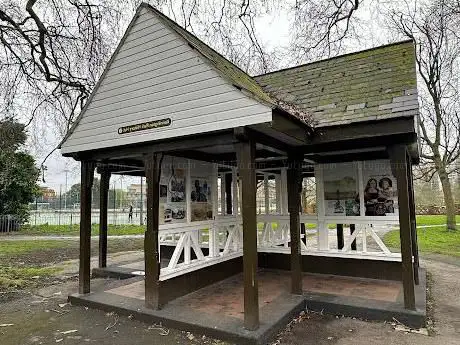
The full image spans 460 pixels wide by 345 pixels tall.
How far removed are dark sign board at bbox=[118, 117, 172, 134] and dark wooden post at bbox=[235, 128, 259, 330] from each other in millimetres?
1286

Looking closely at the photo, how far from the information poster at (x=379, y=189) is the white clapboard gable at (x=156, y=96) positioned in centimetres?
388

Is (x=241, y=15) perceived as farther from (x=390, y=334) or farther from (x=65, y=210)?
(x=65, y=210)

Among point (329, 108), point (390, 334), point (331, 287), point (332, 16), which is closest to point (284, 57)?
point (332, 16)

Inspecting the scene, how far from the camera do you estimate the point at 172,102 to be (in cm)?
500

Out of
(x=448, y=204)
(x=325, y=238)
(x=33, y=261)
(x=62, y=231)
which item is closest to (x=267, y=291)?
(x=325, y=238)

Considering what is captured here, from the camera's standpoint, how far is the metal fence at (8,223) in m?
19.8

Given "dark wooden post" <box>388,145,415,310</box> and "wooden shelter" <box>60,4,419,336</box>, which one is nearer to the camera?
"wooden shelter" <box>60,4,419,336</box>

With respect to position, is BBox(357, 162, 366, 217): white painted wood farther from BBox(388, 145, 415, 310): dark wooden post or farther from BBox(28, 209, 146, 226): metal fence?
BBox(28, 209, 146, 226): metal fence

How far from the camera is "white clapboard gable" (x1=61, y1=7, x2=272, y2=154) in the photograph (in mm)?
4480

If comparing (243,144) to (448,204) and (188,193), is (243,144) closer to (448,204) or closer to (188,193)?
(188,193)

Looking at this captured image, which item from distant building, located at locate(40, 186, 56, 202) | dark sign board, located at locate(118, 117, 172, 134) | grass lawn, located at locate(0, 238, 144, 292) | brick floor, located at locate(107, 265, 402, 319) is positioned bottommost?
grass lawn, located at locate(0, 238, 144, 292)

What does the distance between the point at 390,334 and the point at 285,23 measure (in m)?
6.13

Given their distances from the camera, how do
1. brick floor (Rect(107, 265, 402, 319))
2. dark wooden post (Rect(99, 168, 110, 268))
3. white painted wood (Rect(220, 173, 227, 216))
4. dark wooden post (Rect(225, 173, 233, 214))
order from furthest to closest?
dark wooden post (Rect(225, 173, 233, 214)) < white painted wood (Rect(220, 173, 227, 216)) < dark wooden post (Rect(99, 168, 110, 268)) < brick floor (Rect(107, 265, 402, 319))

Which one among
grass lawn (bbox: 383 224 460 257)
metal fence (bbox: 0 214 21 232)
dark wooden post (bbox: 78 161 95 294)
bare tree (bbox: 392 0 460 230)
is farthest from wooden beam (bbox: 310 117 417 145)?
metal fence (bbox: 0 214 21 232)
